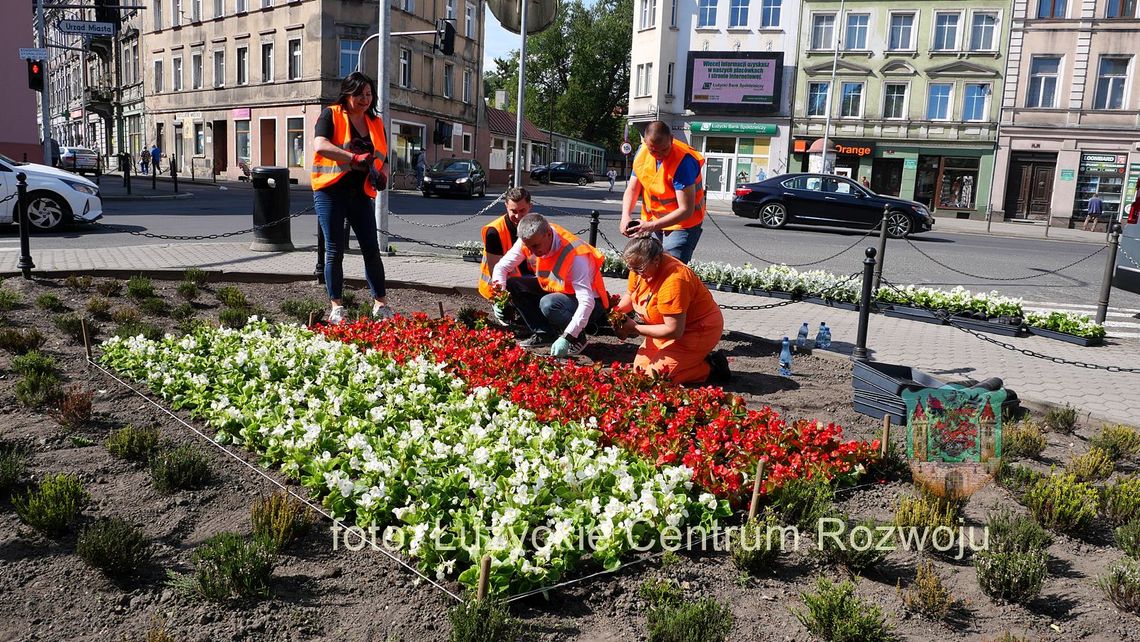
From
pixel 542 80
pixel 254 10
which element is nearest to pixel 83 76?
pixel 254 10

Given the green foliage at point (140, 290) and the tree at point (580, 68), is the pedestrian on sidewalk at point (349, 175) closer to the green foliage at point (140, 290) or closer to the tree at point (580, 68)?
the green foliage at point (140, 290)

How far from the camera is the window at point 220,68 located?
44.2 m

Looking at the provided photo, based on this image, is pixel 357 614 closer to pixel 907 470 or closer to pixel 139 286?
pixel 907 470

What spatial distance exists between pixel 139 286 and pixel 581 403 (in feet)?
15.6

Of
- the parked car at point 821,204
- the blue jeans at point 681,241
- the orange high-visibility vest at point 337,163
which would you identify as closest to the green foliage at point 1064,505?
the blue jeans at point 681,241

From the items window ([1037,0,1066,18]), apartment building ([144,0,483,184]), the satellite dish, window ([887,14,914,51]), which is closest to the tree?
apartment building ([144,0,483,184])

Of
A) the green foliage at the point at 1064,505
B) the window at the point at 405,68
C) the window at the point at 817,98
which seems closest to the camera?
the green foliage at the point at 1064,505

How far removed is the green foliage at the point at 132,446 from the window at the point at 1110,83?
41.2 meters

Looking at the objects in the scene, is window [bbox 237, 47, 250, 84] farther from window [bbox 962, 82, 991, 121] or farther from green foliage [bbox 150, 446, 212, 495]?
green foliage [bbox 150, 446, 212, 495]

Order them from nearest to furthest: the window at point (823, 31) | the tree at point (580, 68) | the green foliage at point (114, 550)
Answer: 1. the green foliage at point (114, 550)
2. the window at point (823, 31)
3. the tree at point (580, 68)

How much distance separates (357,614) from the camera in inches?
114

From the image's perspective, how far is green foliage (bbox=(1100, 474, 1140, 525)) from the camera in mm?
3828

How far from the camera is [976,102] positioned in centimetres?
3931

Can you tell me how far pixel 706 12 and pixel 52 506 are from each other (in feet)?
144
